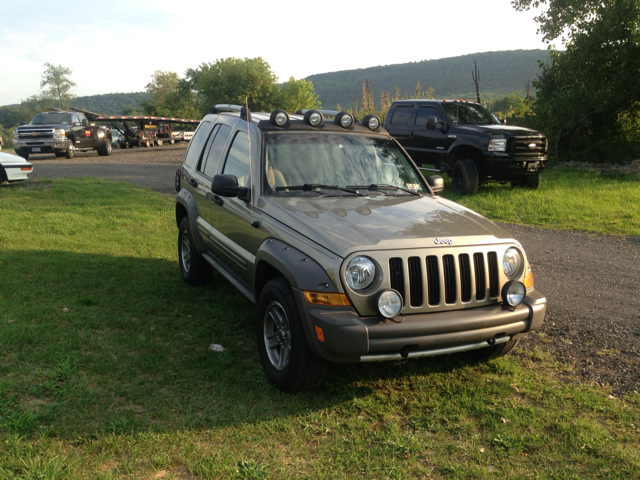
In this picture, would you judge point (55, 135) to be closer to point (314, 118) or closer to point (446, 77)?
point (314, 118)

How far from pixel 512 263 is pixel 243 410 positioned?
2.11m

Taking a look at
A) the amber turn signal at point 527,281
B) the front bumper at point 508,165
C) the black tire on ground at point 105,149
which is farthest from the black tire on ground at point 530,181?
the black tire on ground at point 105,149

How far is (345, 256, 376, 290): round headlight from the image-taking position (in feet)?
11.3

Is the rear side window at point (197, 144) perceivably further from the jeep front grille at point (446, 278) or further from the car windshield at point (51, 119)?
the car windshield at point (51, 119)

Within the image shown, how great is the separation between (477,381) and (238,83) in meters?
59.9

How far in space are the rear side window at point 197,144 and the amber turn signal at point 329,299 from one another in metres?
3.32

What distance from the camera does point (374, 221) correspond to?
384 cm

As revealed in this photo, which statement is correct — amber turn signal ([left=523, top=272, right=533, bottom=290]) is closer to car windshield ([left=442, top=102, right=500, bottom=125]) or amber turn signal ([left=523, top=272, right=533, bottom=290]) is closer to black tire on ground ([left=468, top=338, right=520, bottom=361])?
black tire on ground ([left=468, top=338, right=520, bottom=361])

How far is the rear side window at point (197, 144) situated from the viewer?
20.5 feet

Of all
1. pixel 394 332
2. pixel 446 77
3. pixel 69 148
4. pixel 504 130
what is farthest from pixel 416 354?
pixel 446 77

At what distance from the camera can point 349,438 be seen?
132 inches

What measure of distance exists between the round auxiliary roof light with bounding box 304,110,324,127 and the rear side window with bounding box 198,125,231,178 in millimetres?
942

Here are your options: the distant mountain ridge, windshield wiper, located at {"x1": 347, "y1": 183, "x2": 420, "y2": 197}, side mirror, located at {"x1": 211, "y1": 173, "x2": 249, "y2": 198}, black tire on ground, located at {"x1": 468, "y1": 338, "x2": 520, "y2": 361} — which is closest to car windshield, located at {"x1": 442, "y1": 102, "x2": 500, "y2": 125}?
windshield wiper, located at {"x1": 347, "y1": 183, "x2": 420, "y2": 197}

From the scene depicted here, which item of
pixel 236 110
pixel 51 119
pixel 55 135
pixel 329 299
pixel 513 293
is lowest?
pixel 513 293
